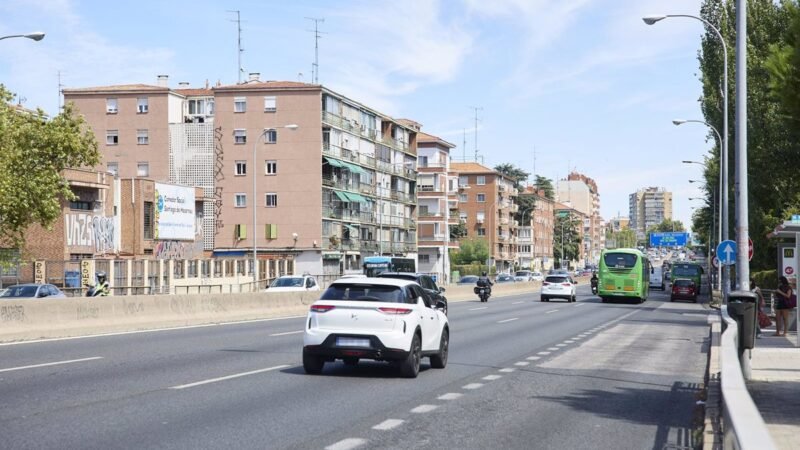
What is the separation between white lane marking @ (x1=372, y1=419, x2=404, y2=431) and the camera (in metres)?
10.1

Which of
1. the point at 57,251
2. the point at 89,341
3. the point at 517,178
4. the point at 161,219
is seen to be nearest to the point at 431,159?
the point at 517,178

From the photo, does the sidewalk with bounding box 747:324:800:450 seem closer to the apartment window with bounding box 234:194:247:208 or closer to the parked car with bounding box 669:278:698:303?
the parked car with bounding box 669:278:698:303

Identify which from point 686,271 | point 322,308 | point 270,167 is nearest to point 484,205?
point 270,167

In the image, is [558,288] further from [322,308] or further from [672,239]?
[672,239]

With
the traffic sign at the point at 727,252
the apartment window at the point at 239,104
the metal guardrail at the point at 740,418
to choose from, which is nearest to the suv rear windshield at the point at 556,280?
the traffic sign at the point at 727,252

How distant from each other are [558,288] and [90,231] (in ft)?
90.1

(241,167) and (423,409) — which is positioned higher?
(241,167)

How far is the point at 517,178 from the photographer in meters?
166

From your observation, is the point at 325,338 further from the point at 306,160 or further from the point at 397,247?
the point at 397,247

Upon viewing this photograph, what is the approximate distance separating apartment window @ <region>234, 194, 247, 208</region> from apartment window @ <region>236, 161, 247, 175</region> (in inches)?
75.0

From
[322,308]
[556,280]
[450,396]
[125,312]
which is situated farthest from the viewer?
[556,280]

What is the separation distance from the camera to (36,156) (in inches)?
1446

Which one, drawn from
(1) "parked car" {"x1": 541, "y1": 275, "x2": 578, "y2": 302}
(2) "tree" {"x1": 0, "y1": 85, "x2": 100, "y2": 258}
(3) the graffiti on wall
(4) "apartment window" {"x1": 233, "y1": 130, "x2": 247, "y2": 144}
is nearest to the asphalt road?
(2) "tree" {"x1": 0, "y1": 85, "x2": 100, "y2": 258}

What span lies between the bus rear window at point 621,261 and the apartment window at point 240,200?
35.6 meters
